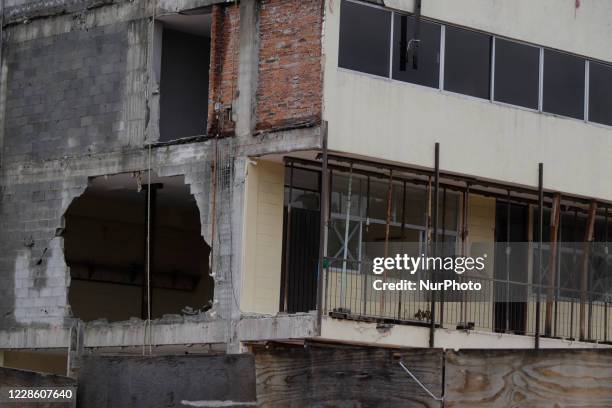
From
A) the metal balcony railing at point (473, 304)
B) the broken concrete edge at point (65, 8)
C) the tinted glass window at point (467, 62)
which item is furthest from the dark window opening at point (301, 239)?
the broken concrete edge at point (65, 8)

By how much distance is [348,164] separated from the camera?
21.5 meters

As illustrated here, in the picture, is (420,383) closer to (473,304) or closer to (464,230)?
(464,230)

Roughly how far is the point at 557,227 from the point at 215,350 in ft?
24.0

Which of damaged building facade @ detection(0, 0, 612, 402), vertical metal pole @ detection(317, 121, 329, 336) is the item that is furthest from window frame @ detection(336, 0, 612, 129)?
vertical metal pole @ detection(317, 121, 329, 336)

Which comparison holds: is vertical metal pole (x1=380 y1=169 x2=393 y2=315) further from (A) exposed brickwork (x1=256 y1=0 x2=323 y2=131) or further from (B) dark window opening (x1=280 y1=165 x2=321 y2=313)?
(A) exposed brickwork (x1=256 y1=0 x2=323 y2=131)

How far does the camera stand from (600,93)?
81.1 ft

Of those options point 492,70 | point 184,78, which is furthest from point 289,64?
point 492,70

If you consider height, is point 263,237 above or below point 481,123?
below

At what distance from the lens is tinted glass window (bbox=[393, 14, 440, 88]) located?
21609mm

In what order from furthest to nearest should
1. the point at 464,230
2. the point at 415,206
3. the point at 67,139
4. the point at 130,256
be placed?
the point at 130,256 → the point at 415,206 → the point at 67,139 → the point at 464,230

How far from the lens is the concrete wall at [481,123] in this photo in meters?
20.8

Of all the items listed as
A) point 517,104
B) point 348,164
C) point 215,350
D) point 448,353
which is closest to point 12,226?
point 215,350

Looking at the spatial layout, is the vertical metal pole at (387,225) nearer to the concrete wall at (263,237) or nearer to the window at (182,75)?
the concrete wall at (263,237)

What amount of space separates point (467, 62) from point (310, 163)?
12.4 feet
